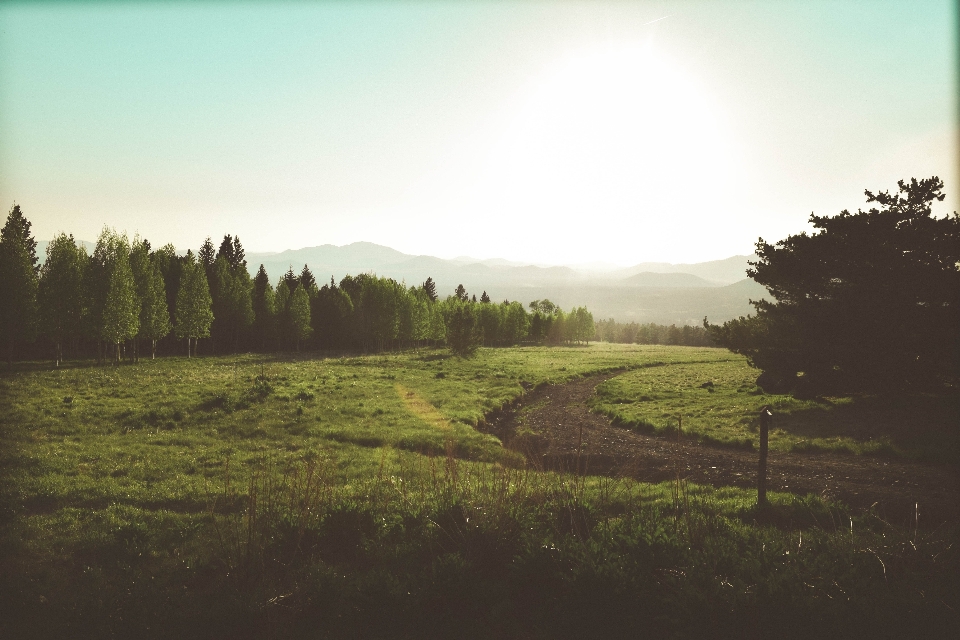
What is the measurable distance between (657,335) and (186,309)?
6615 inches

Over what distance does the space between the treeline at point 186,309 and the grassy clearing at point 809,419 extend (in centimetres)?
4252

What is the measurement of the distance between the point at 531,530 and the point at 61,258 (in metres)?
61.8

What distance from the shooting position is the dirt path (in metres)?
12.1

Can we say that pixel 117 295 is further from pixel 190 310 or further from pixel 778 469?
pixel 778 469

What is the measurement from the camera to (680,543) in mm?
8117

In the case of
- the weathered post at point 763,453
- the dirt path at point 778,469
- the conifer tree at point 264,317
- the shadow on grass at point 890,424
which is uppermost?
the conifer tree at point 264,317

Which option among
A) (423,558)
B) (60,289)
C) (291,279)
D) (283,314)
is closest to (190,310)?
(60,289)

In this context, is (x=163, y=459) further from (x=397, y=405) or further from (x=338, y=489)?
(x=397, y=405)

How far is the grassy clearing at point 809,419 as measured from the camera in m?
18.4

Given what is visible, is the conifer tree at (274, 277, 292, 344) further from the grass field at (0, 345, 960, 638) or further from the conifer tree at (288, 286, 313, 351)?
the grass field at (0, 345, 960, 638)

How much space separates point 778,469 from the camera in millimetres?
16328

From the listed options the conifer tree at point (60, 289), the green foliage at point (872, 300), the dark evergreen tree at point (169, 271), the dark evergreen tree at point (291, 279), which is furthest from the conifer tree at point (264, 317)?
the green foliage at point (872, 300)

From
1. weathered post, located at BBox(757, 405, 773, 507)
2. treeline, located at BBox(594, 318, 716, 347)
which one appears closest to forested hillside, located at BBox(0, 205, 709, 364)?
weathered post, located at BBox(757, 405, 773, 507)

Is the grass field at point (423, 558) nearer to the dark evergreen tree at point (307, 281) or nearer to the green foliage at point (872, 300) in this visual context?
the green foliage at point (872, 300)
